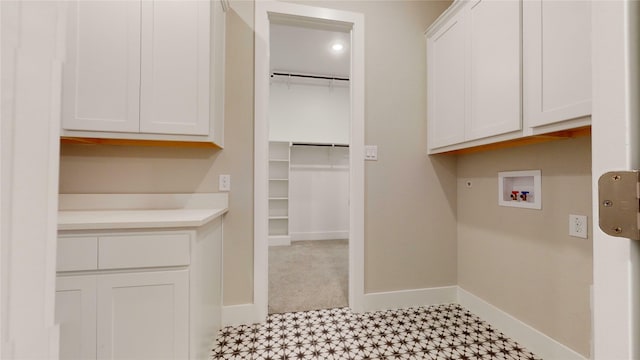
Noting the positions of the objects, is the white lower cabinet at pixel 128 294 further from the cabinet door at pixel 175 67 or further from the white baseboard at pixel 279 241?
the white baseboard at pixel 279 241

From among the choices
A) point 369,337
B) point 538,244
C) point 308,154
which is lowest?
point 369,337

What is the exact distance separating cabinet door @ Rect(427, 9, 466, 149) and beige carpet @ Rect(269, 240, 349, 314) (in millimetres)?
1534

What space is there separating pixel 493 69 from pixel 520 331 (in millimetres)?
1594

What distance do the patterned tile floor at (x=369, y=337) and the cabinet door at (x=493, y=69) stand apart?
50.4 inches

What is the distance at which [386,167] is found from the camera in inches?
84.1

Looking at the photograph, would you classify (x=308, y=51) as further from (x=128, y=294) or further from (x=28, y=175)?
(x=28, y=175)

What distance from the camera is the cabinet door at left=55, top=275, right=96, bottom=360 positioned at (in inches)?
44.6

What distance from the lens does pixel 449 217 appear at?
224 cm

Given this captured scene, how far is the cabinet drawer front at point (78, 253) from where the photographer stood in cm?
113

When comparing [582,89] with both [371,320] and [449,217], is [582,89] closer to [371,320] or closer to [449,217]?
[449,217]

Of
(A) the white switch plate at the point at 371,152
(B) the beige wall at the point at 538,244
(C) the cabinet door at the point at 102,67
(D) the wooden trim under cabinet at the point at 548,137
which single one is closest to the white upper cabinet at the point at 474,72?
(D) the wooden trim under cabinet at the point at 548,137

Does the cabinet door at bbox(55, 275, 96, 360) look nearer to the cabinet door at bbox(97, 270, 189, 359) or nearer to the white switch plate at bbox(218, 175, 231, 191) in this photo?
the cabinet door at bbox(97, 270, 189, 359)

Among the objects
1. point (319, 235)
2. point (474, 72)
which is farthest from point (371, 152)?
point (319, 235)

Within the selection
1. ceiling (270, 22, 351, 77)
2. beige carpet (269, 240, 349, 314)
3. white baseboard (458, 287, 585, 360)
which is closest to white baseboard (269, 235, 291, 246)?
beige carpet (269, 240, 349, 314)
